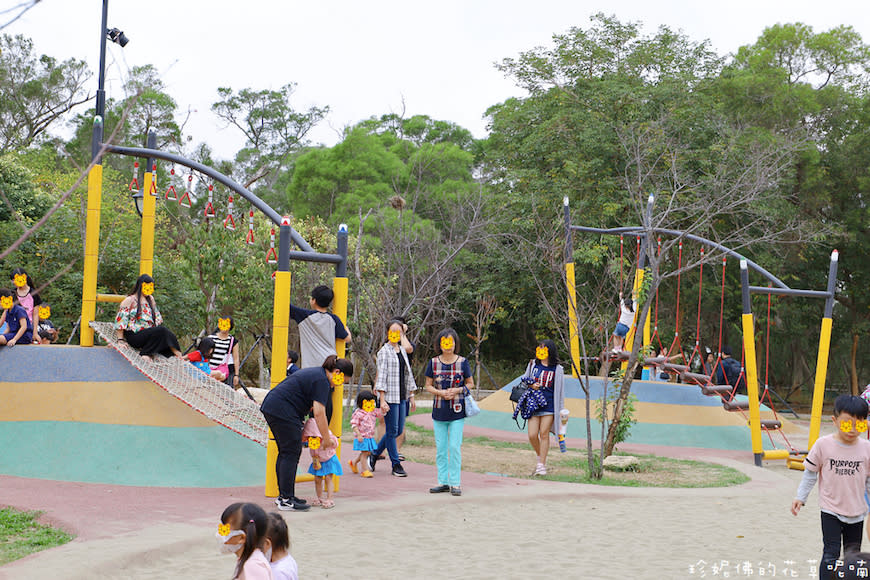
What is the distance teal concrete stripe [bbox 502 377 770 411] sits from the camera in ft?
52.3

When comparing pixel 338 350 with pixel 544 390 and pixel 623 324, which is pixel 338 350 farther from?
pixel 623 324

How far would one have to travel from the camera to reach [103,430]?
8.75m

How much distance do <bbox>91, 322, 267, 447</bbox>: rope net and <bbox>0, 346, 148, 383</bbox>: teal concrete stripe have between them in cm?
20

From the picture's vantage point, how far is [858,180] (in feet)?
78.2

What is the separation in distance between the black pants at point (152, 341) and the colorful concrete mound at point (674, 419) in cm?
813

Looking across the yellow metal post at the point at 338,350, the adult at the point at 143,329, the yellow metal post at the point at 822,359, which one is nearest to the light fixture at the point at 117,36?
the adult at the point at 143,329

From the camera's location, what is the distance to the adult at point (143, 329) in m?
9.26

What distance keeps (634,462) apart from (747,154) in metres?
12.9

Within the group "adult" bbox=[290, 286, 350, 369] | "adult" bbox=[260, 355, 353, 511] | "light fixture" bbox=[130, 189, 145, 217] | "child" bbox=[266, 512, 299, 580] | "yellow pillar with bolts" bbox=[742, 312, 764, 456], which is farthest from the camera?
"yellow pillar with bolts" bbox=[742, 312, 764, 456]

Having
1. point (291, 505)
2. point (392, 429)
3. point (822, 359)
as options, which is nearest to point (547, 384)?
point (392, 429)

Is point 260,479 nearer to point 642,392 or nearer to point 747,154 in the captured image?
point 642,392

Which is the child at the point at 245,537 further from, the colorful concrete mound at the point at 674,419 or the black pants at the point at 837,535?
the colorful concrete mound at the point at 674,419

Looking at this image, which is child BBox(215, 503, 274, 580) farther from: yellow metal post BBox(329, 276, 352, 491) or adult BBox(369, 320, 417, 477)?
adult BBox(369, 320, 417, 477)

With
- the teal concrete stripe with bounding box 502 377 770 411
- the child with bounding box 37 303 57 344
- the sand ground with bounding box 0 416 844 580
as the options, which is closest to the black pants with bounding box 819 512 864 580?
the sand ground with bounding box 0 416 844 580
